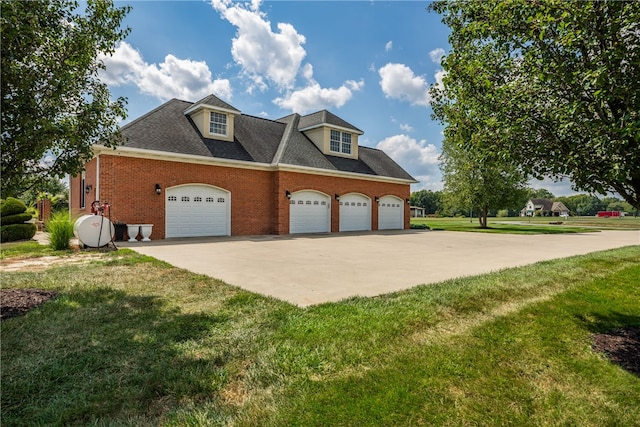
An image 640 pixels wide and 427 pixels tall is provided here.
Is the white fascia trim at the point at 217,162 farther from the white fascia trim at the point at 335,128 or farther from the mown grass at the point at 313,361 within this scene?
the mown grass at the point at 313,361

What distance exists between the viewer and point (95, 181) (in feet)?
43.8

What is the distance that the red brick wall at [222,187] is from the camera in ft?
43.1

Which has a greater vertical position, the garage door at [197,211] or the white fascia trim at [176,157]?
the white fascia trim at [176,157]

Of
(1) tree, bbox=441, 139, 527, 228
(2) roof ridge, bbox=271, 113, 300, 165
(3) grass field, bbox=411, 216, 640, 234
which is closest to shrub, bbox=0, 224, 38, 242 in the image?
(2) roof ridge, bbox=271, 113, 300, 165

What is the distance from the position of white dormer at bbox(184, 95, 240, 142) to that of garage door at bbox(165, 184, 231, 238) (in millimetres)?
3123

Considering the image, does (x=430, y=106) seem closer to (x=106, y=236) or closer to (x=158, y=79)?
(x=106, y=236)

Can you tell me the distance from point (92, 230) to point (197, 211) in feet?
16.1

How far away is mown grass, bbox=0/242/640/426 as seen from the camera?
7.98ft

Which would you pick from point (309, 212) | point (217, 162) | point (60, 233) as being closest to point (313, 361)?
point (60, 233)

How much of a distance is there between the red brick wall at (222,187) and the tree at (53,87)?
28.8ft

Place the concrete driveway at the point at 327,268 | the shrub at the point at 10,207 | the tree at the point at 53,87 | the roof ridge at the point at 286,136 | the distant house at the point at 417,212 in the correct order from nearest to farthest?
the tree at the point at 53,87
the concrete driveway at the point at 327,268
the shrub at the point at 10,207
the roof ridge at the point at 286,136
the distant house at the point at 417,212

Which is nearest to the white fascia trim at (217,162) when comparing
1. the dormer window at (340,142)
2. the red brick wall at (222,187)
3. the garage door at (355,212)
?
the red brick wall at (222,187)

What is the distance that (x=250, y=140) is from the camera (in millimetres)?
18422

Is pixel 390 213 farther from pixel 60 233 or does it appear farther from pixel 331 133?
pixel 60 233
